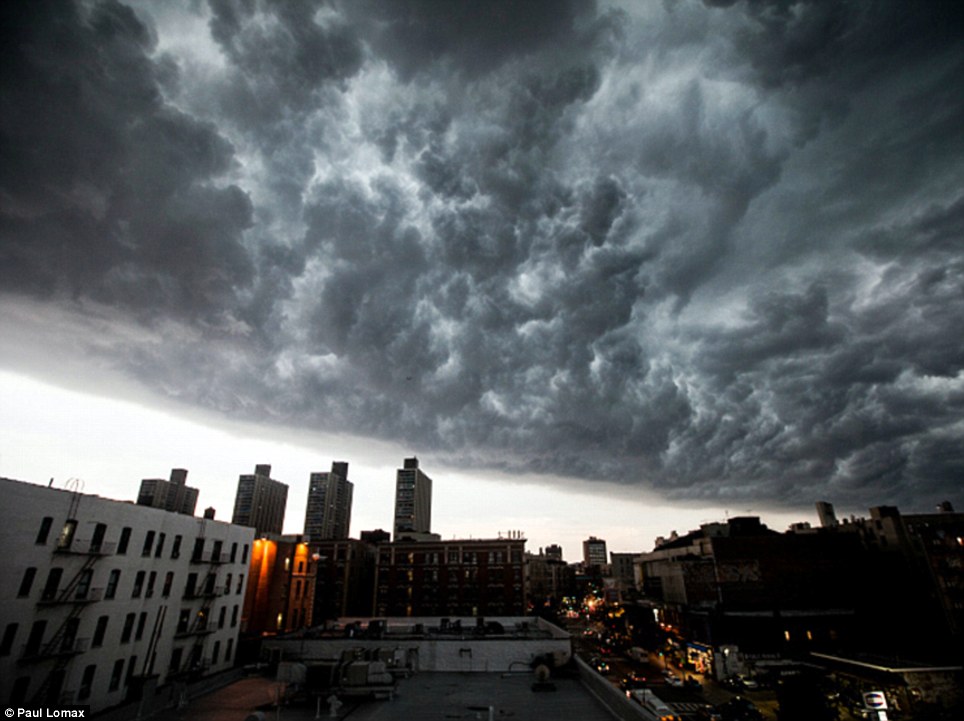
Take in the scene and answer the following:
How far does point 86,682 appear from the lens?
35.6 m

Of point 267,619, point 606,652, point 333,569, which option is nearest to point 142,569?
point 267,619

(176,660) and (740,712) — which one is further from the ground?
(176,660)

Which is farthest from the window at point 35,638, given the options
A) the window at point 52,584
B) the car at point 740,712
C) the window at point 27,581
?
the car at point 740,712

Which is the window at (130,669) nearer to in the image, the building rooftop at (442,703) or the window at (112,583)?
the window at (112,583)

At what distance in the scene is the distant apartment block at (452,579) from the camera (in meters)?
102

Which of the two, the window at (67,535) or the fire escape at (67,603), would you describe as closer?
the fire escape at (67,603)

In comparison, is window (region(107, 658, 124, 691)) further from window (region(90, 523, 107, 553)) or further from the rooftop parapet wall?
the rooftop parapet wall

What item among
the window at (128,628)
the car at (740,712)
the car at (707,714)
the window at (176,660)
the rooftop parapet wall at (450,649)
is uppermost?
the window at (128,628)

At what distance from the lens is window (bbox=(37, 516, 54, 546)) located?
33656mm

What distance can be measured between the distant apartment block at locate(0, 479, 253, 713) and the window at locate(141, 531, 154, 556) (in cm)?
9

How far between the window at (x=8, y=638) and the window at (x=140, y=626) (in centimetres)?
1044

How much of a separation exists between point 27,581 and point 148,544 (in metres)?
10.4

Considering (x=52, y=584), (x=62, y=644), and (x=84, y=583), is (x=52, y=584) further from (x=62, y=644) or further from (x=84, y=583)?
(x=62, y=644)

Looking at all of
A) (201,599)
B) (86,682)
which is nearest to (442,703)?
(86,682)
